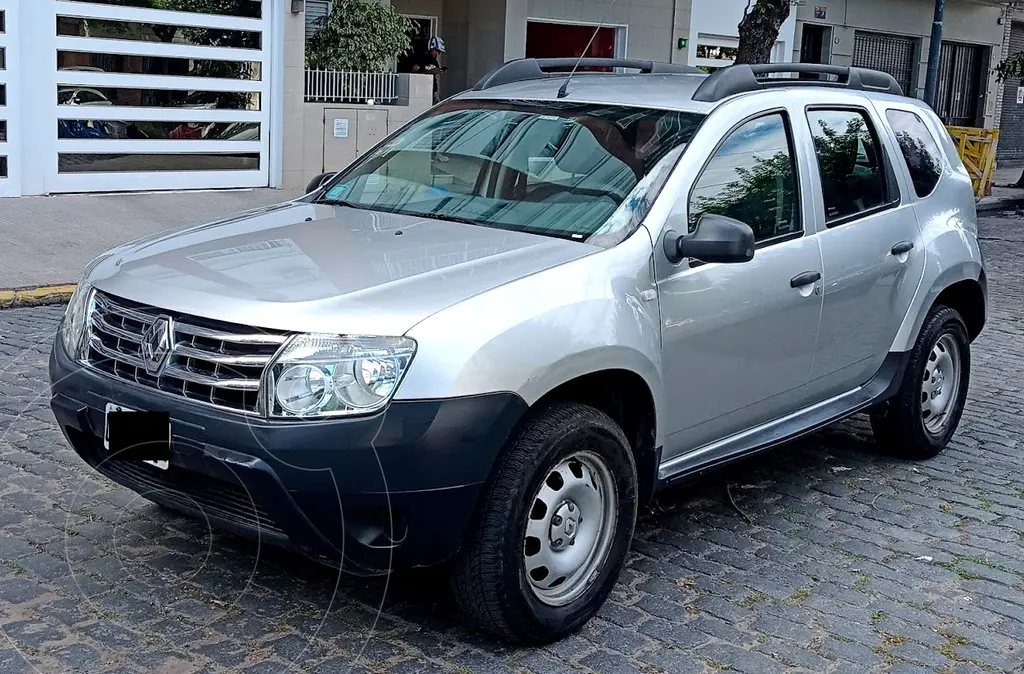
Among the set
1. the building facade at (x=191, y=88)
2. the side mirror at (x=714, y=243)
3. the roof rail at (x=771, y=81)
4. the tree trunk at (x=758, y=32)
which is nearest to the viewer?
the side mirror at (x=714, y=243)

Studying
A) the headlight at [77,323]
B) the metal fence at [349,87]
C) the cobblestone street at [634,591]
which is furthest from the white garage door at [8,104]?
the headlight at [77,323]

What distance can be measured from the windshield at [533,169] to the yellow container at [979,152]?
17047 millimetres

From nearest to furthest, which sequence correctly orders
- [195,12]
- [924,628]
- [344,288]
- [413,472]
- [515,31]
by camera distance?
[413,472] < [344,288] < [924,628] < [195,12] < [515,31]

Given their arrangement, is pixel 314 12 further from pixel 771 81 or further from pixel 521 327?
pixel 521 327

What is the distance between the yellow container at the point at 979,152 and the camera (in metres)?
20.3

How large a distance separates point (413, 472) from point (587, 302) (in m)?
0.85

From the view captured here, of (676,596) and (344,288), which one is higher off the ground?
(344,288)

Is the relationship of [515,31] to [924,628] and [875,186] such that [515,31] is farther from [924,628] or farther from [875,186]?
[924,628]

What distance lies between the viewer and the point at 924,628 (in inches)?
166

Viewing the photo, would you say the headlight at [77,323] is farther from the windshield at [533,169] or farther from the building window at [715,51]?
the building window at [715,51]

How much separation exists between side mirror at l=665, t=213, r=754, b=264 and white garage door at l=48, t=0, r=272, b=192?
10050 millimetres

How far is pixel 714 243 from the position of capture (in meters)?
4.13

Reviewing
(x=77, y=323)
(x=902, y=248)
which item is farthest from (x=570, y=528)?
(x=902, y=248)

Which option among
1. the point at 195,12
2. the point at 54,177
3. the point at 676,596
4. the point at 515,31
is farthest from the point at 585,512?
the point at 515,31
